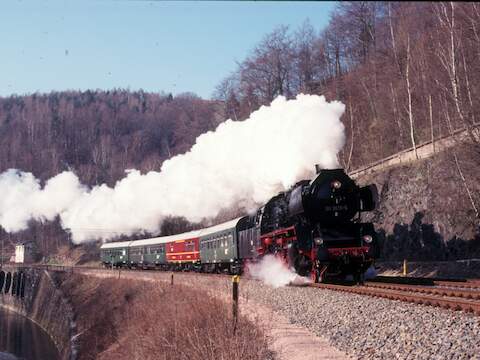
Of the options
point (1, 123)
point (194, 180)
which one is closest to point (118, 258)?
point (194, 180)

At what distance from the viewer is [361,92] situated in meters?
48.9

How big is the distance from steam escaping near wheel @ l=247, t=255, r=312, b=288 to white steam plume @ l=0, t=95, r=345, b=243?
13.9 ft

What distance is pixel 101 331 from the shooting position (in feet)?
97.2

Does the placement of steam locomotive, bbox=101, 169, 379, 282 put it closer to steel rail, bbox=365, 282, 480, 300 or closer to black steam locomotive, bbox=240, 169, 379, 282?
black steam locomotive, bbox=240, 169, 379, 282

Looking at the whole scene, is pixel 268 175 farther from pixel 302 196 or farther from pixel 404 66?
pixel 404 66

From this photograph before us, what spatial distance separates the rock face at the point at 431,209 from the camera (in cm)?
2855

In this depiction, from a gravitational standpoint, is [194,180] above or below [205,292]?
above

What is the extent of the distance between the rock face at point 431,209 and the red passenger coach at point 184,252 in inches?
437

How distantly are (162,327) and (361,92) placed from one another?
35608mm

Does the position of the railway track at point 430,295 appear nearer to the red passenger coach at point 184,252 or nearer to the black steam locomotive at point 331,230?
the black steam locomotive at point 331,230

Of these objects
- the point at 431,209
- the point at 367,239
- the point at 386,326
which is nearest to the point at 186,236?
the point at 431,209

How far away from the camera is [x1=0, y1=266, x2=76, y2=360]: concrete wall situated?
38.6 metres

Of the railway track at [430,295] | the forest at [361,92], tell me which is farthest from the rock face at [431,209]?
the railway track at [430,295]

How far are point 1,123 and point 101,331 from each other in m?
131
